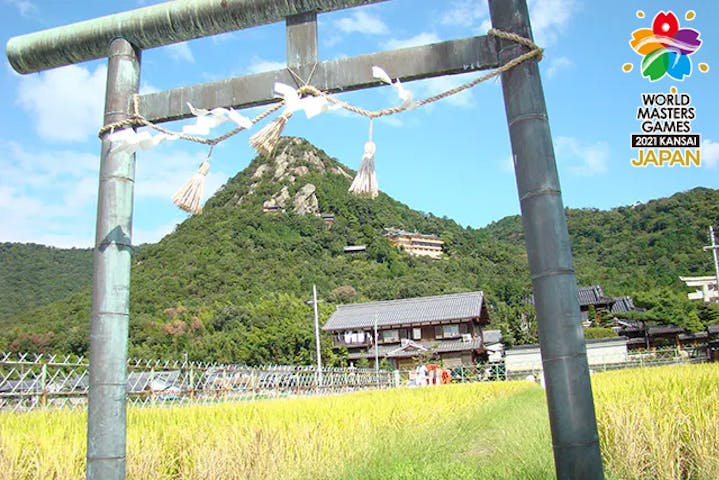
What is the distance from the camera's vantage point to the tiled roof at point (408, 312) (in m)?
38.0

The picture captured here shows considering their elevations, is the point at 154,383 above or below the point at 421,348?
below

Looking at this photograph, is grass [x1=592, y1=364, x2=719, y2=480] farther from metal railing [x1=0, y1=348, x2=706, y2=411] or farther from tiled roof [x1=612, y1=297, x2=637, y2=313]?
tiled roof [x1=612, y1=297, x2=637, y2=313]

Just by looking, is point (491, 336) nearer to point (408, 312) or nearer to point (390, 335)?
point (408, 312)

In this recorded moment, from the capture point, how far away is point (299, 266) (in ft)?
185

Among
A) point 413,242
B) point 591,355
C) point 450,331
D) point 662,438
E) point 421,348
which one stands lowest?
point 662,438

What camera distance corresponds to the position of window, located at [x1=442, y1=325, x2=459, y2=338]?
3719 centimetres

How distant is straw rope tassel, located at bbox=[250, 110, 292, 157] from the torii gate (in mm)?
210

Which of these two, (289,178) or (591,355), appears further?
(289,178)

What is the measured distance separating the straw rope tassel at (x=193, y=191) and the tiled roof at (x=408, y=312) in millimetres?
35078

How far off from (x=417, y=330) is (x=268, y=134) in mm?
36800

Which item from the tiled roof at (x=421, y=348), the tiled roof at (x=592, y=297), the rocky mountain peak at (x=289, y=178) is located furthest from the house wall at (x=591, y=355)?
the rocky mountain peak at (x=289, y=178)

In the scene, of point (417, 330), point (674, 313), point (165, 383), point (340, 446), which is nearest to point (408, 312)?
point (417, 330)

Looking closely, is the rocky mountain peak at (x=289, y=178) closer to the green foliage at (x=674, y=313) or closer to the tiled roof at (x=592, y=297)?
the tiled roof at (x=592, y=297)

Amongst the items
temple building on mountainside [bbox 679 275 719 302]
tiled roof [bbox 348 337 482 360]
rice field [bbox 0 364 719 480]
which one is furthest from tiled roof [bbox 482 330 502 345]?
rice field [bbox 0 364 719 480]
